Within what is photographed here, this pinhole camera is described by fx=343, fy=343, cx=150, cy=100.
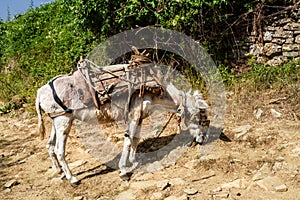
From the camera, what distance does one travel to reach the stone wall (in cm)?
760

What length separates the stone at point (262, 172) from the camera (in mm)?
4458

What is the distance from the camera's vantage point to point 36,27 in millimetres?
13586

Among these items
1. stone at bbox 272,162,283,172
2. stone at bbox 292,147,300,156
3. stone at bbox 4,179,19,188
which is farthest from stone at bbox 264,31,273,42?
stone at bbox 4,179,19,188

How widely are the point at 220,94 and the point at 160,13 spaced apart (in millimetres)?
2306

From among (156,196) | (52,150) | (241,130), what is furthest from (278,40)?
(52,150)

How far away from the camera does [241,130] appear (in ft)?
19.8

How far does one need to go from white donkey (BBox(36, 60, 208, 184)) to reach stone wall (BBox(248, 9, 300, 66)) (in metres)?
3.22

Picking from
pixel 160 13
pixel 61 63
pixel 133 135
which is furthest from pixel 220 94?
pixel 61 63

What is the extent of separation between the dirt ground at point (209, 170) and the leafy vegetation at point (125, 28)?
156cm

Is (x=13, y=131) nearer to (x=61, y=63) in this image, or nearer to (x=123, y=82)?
(x=61, y=63)

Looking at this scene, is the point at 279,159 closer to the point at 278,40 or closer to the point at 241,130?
the point at 241,130

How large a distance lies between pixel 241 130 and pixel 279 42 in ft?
9.39

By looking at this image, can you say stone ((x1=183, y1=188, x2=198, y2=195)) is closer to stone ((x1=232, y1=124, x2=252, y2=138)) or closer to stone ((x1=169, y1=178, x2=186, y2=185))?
stone ((x1=169, y1=178, x2=186, y2=185))

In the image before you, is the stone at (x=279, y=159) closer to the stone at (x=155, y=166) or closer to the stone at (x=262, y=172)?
the stone at (x=262, y=172)
